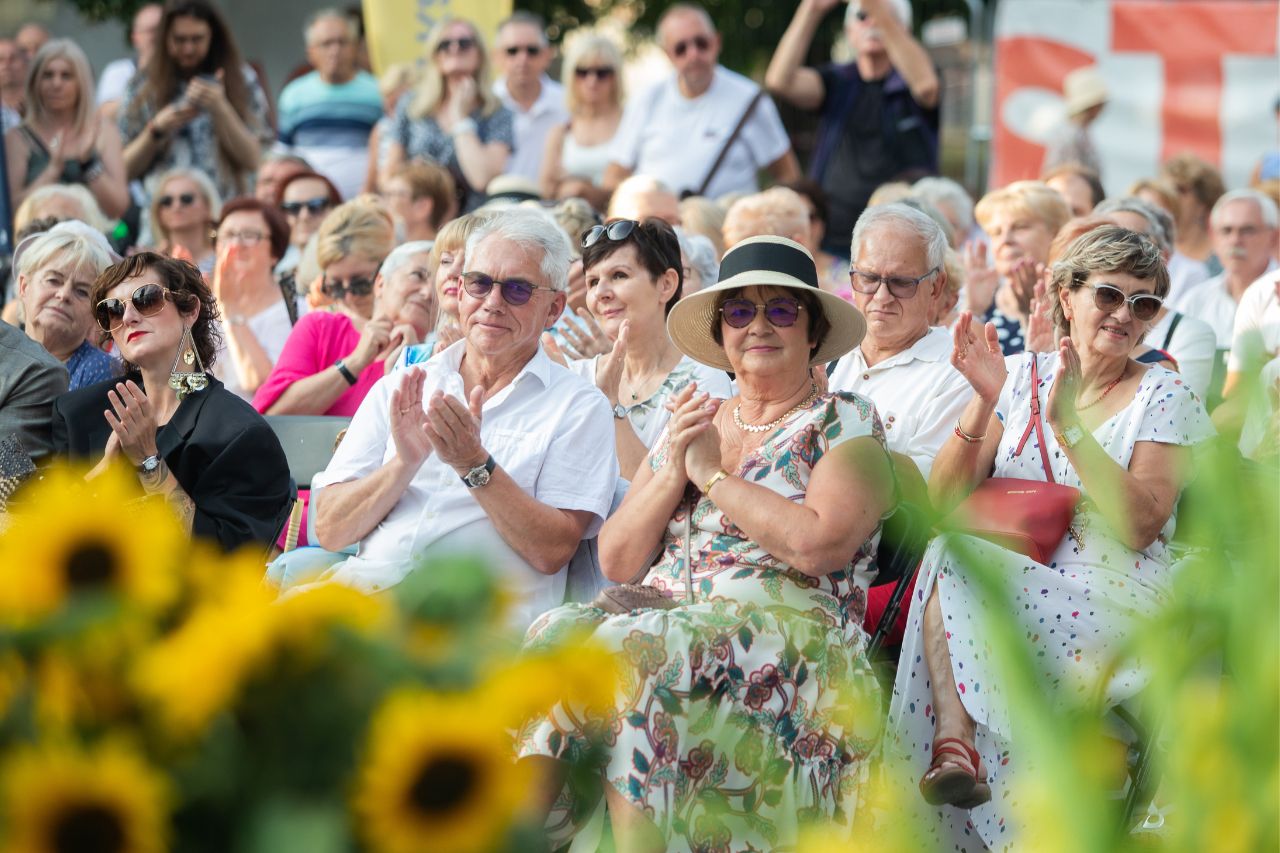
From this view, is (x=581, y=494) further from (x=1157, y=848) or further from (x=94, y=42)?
(x=94, y=42)

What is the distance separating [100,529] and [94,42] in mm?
17896

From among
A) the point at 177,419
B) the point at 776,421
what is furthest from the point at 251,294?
the point at 776,421

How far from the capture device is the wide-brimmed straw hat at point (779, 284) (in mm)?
4203

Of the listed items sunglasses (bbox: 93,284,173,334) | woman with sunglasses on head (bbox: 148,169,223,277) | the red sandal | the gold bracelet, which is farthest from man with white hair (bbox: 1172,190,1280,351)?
sunglasses (bbox: 93,284,173,334)

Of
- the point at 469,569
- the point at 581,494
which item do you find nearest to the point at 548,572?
the point at 581,494

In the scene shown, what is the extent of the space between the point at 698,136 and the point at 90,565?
319 inches

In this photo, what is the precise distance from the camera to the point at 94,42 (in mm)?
17641

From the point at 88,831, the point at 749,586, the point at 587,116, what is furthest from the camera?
the point at 587,116

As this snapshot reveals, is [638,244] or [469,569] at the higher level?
[469,569]

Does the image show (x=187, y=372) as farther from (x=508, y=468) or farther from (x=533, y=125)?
(x=533, y=125)

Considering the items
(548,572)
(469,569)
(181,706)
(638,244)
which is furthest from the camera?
(638,244)

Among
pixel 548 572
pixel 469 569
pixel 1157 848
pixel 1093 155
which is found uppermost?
pixel 469 569

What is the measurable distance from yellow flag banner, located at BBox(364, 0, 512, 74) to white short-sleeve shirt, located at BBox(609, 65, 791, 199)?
1.78 m

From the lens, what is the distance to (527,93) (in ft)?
32.0
